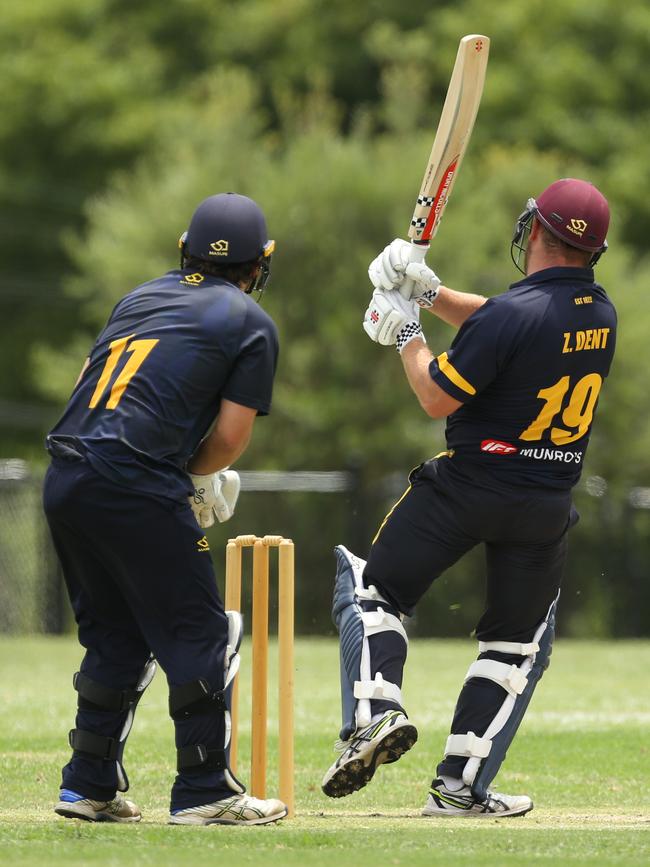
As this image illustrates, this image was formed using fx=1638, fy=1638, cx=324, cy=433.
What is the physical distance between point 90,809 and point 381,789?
1.73 metres

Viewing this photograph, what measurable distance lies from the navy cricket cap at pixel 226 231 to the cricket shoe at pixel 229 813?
5.76 ft

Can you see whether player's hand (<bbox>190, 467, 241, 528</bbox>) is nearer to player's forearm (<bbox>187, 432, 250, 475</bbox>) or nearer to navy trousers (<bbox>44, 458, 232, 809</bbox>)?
player's forearm (<bbox>187, 432, 250, 475</bbox>)

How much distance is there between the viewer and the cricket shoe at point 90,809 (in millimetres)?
5363

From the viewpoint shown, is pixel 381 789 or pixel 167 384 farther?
pixel 381 789

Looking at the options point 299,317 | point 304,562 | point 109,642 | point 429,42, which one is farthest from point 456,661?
point 429,42

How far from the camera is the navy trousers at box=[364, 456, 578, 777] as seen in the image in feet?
18.7

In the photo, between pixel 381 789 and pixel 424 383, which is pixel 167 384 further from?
pixel 381 789

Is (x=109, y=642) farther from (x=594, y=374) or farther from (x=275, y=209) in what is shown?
(x=275, y=209)

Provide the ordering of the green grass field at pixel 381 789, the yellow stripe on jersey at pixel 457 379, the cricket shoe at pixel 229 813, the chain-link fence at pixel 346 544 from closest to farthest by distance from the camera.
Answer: the green grass field at pixel 381 789, the cricket shoe at pixel 229 813, the yellow stripe on jersey at pixel 457 379, the chain-link fence at pixel 346 544

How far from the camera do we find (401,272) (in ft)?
19.5

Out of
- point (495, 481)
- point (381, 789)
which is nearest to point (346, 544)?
point (381, 789)

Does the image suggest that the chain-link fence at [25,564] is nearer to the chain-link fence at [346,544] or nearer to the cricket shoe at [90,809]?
the chain-link fence at [346,544]

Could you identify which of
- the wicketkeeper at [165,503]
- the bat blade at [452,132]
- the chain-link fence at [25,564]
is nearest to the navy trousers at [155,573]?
the wicketkeeper at [165,503]

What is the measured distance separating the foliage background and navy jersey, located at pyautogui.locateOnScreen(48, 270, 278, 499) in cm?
1233
